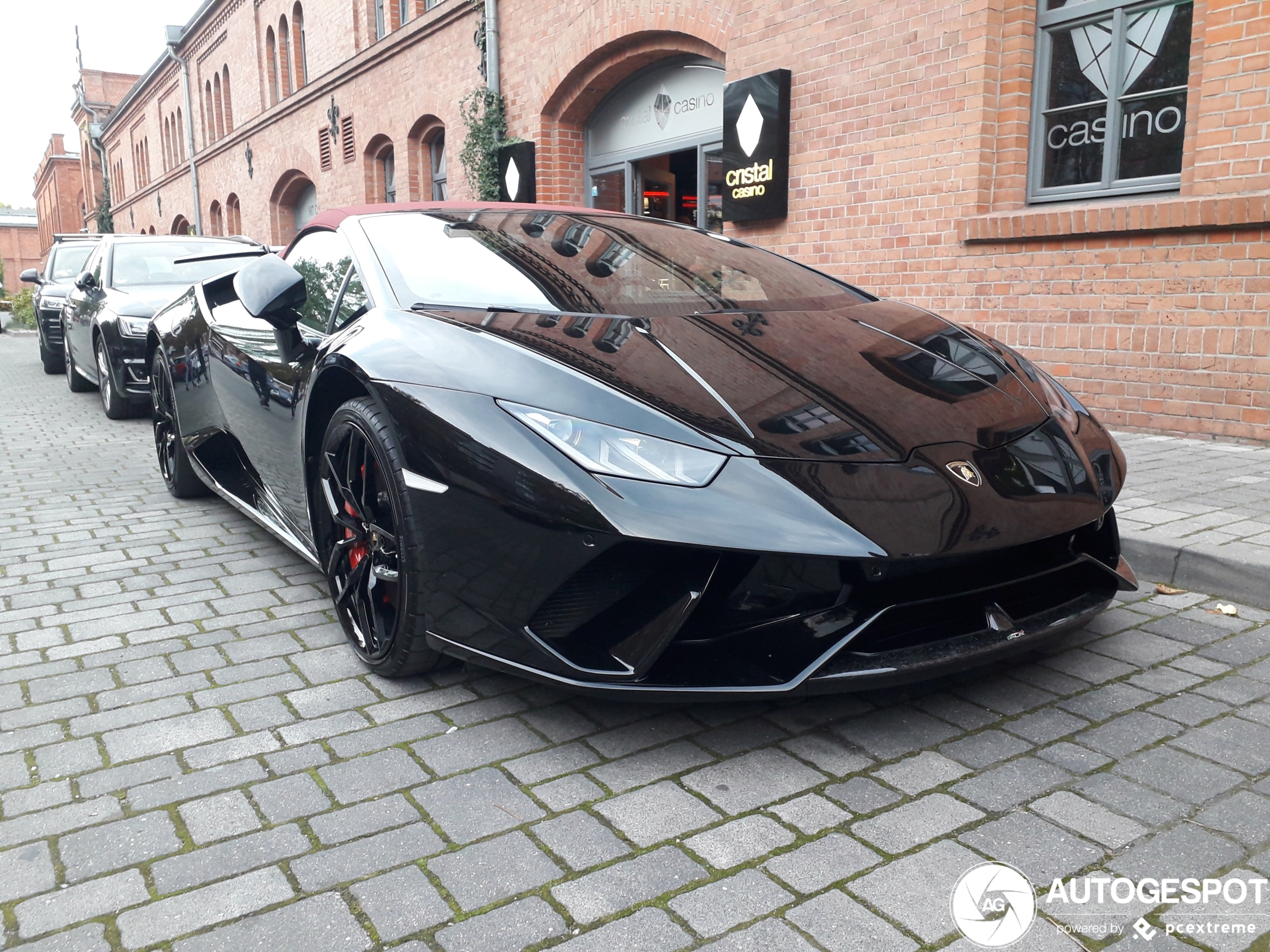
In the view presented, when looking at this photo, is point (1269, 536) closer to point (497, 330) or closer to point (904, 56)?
point (497, 330)

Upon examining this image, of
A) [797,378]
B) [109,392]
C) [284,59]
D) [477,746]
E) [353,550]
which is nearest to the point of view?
[477,746]

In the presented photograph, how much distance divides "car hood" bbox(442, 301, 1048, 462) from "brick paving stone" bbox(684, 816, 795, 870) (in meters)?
0.77

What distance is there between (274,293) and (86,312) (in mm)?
6885

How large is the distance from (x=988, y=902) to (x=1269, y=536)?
2.54 m

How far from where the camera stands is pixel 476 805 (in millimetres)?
2145

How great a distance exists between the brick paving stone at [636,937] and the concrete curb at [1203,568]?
2534 mm

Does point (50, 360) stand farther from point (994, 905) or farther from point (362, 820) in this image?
point (994, 905)

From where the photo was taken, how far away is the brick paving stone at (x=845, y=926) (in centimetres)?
166

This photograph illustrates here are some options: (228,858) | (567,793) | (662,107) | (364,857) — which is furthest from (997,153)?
(228,858)

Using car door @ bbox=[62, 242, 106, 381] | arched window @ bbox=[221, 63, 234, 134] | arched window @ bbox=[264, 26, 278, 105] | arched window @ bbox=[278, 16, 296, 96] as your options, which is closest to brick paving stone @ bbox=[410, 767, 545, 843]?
car door @ bbox=[62, 242, 106, 381]

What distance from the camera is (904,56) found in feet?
23.8

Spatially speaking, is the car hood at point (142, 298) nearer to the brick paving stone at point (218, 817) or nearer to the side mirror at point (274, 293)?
the side mirror at point (274, 293)

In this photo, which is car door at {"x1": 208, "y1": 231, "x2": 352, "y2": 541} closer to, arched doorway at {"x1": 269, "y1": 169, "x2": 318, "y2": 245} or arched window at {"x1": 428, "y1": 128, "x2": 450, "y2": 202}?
arched window at {"x1": 428, "y1": 128, "x2": 450, "y2": 202}

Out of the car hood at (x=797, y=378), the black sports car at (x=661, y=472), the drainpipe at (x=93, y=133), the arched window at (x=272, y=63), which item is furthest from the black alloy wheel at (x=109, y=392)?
the drainpipe at (x=93, y=133)
